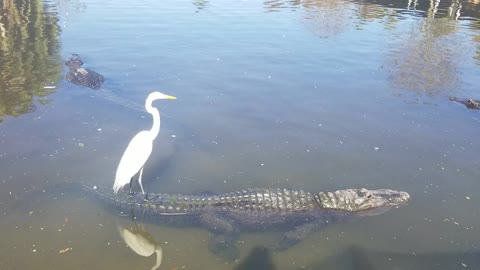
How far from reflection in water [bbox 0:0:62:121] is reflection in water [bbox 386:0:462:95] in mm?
10610

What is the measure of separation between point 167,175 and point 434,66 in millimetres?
10583

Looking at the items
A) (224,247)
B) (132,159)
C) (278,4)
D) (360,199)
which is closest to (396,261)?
(360,199)

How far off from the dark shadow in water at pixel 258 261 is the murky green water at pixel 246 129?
23mm

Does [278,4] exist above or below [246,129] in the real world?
above

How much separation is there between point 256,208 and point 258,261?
109 centimetres

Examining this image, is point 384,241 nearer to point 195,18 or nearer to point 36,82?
point 36,82

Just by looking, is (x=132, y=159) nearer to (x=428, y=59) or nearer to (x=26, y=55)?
(x=26, y=55)

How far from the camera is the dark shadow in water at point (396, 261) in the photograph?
611cm

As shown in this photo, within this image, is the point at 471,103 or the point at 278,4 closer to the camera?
the point at 471,103

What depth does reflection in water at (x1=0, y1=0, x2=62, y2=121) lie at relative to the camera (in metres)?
11.1

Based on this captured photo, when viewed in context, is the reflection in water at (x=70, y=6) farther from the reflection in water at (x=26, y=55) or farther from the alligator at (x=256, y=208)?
the alligator at (x=256, y=208)

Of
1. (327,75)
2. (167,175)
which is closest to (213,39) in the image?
(327,75)

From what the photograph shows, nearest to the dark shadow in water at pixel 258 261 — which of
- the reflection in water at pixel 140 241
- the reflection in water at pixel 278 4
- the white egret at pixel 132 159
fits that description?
the reflection in water at pixel 140 241

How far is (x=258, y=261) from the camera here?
6.20 m
